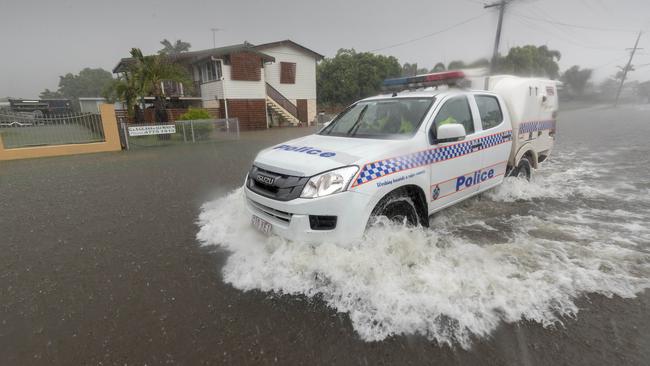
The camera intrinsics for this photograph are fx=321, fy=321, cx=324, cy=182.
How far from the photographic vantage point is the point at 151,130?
1309 cm

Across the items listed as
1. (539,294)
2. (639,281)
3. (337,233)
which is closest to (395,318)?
(337,233)

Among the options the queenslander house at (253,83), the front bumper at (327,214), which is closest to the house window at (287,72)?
the queenslander house at (253,83)

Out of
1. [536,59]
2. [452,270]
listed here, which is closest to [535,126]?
[452,270]

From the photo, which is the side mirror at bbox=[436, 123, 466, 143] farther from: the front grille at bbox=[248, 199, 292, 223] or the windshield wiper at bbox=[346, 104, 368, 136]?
the front grille at bbox=[248, 199, 292, 223]

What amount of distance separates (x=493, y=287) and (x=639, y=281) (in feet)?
4.84

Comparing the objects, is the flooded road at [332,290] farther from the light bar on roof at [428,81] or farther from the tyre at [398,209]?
the light bar on roof at [428,81]

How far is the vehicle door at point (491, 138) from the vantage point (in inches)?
174

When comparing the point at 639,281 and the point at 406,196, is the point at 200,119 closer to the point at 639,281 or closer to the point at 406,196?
the point at 406,196

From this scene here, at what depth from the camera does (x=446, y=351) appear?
226 centimetres

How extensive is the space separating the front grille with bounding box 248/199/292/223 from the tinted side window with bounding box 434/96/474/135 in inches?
80.2

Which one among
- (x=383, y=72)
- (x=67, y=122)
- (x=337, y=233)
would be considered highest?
(x=383, y=72)

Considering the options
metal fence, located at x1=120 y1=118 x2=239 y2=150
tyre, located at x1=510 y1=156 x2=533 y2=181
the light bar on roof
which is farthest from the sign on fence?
tyre, located at x1=510 y1=156 x2=533 y2=181

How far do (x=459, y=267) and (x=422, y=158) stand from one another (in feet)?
3.86

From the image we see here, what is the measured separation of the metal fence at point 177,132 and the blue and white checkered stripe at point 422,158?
41.5ft
